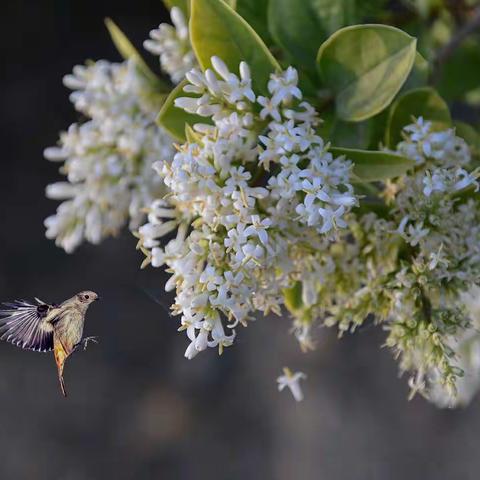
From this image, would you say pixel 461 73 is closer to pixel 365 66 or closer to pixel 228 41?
pixel 365 66

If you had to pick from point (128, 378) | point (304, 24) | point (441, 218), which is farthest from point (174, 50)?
point (128, 378)

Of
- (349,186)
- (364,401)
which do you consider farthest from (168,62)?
(364,401)

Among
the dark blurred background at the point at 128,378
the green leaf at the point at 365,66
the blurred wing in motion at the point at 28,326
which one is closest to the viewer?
the blurred wing in motion at the point at 28,326

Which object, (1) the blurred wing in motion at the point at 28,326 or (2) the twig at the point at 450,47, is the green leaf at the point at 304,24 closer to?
(2) the twig at the point at 450,47

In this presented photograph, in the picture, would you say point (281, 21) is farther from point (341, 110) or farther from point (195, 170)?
point (195, 170)

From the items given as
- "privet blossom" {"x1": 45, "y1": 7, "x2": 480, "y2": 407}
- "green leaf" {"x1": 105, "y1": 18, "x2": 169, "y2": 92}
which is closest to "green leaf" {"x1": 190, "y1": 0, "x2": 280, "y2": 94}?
"privet blossom" {"x1": 45, "y1": 7, "x2": 480, "y2": 407}

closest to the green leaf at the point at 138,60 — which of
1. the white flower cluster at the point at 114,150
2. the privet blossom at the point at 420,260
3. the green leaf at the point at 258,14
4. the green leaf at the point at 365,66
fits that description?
the white flower cluster at the point at 114,150

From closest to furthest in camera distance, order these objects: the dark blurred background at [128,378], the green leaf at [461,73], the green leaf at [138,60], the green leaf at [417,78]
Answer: the green leaf at [417,78] < the green leaf at [138,60] < the green leaf at [461,73] < the dark blurred background at [128,378]
